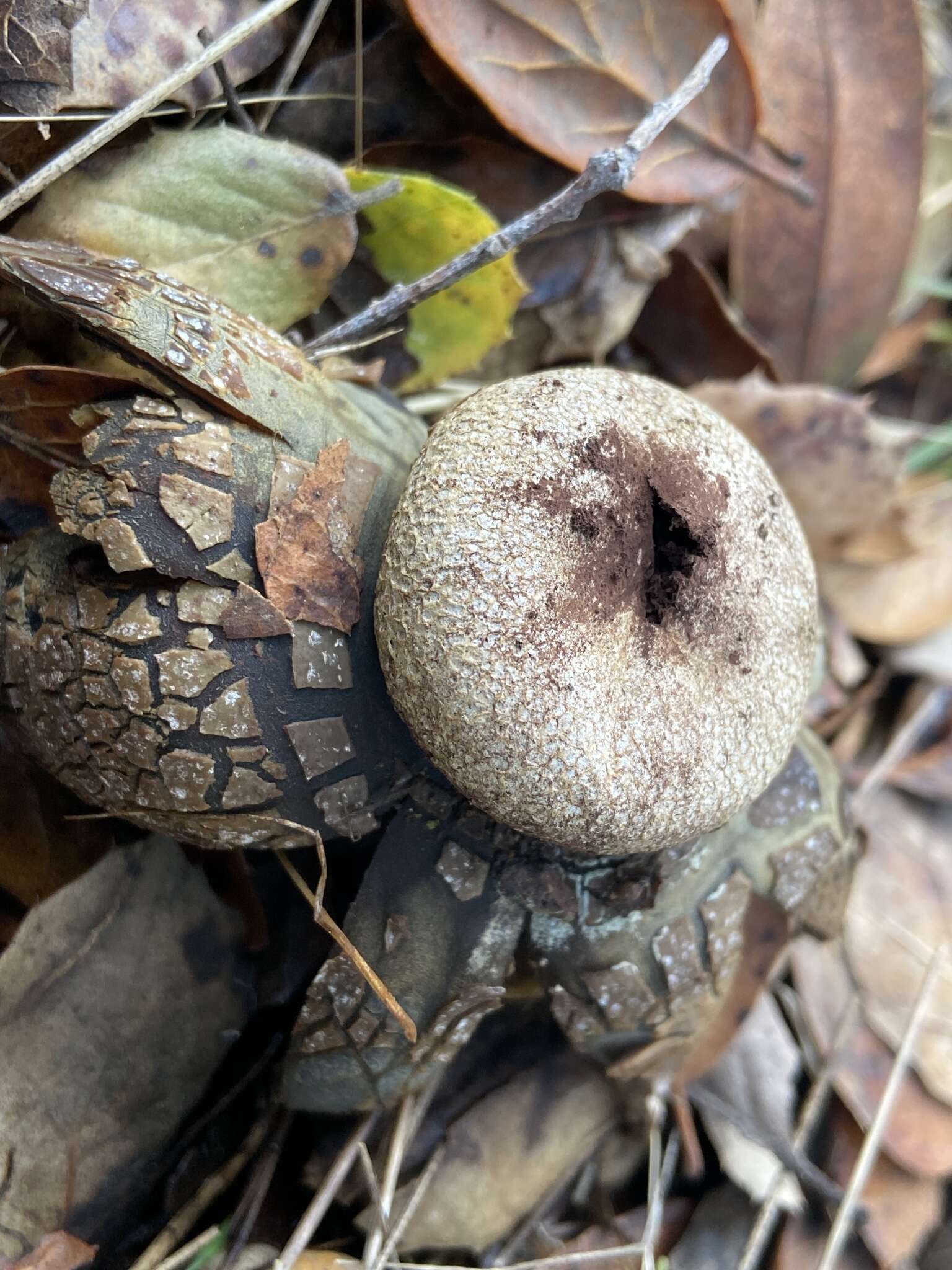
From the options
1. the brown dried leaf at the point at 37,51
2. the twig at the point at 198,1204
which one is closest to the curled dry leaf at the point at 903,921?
the twig at the point at 198,1204

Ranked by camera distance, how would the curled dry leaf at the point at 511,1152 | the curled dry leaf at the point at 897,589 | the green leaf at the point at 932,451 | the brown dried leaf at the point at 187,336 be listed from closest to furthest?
the brown dried leaf at the point at 187,336 < the curled dry leaf at the point at 511,1152 < the curled dry leaf at the point at 897,589 < the green leaf at the point at 932,451

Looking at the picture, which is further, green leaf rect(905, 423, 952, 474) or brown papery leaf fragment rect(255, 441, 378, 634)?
green leaf rect(905, 423, 952, 474)

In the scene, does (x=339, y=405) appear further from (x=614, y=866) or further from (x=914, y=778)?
(x=914, y=778)

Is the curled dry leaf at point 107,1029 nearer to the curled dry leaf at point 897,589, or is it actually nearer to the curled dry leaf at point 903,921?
the curled dry leaf at point 903,921

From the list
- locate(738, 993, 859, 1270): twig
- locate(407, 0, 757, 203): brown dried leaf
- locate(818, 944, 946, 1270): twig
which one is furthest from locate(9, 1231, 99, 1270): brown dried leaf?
locate(407, 0, 757, 203): brown dried leaf

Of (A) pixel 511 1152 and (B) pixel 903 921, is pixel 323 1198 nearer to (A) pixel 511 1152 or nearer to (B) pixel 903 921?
(A) pixel 511 1152

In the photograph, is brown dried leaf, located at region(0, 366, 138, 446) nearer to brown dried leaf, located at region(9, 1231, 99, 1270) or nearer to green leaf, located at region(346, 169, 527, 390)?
green leaf, located at region(346, 169, 527, 390)
